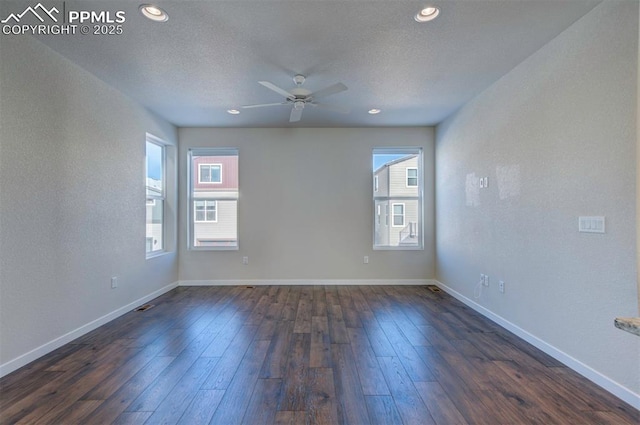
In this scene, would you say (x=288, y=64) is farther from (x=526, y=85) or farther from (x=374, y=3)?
(x=526, y=85)

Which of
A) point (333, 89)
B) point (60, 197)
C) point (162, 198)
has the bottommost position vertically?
point (60, 197)

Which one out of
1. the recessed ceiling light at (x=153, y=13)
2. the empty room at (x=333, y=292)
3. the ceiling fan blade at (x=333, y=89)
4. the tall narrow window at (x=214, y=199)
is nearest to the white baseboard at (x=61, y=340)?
the empty room at (x=333, y=292)

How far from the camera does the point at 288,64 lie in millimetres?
2811

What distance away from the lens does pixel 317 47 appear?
253 cm

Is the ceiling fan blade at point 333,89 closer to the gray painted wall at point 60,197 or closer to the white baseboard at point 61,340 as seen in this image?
the gray painted wall at point 60,197

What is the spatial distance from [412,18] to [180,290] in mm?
4665

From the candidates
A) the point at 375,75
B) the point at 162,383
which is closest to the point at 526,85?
the point at 375,75

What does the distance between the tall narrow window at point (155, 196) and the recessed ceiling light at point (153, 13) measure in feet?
8.16

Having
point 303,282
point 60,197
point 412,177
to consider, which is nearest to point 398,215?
point 412,177

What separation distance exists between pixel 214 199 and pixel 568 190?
4663 mm

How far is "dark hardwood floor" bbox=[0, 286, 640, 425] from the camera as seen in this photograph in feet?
5.76

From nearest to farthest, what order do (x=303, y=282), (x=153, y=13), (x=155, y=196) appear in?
1. (x=153, y=13)
2. (x=155, y=196)
3. (x=303, y=282)

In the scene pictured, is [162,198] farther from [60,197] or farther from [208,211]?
[60,197]

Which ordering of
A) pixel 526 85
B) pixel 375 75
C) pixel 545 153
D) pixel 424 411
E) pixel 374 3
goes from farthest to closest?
pixel 375 75 → pixel 526 85 → pixel 545 153 → pixel 374 3 → pixel 424 411
